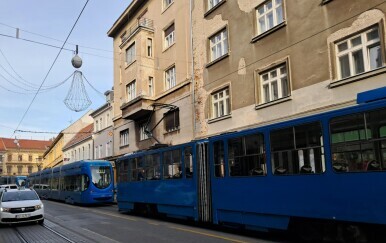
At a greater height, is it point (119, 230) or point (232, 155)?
point (232, 155)

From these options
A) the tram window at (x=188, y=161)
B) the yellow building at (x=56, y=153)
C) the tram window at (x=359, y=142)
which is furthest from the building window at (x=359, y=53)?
the yellow building at (x=56, y=153)

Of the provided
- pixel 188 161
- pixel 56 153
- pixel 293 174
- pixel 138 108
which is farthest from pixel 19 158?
pixel 293 174

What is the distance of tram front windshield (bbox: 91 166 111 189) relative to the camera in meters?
25.3

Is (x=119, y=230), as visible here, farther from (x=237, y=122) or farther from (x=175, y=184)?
(x=237, y=122)

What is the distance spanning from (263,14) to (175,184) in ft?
29.0

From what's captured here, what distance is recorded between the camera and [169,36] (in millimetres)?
27141

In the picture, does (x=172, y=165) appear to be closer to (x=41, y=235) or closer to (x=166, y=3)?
(x=41, y=235)

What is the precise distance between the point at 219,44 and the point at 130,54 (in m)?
11.9

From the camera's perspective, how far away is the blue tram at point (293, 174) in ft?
25.7

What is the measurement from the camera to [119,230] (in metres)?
12.5

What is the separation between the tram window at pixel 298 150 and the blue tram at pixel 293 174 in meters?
0.02

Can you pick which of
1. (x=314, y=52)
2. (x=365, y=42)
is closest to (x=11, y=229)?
(x=314, y=52)

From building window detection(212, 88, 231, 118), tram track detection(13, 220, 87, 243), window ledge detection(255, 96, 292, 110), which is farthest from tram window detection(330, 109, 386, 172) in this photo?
building window detection(212, 88, 231, 118)

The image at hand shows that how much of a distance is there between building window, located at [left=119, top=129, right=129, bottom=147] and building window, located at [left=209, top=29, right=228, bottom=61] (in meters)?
14.2
